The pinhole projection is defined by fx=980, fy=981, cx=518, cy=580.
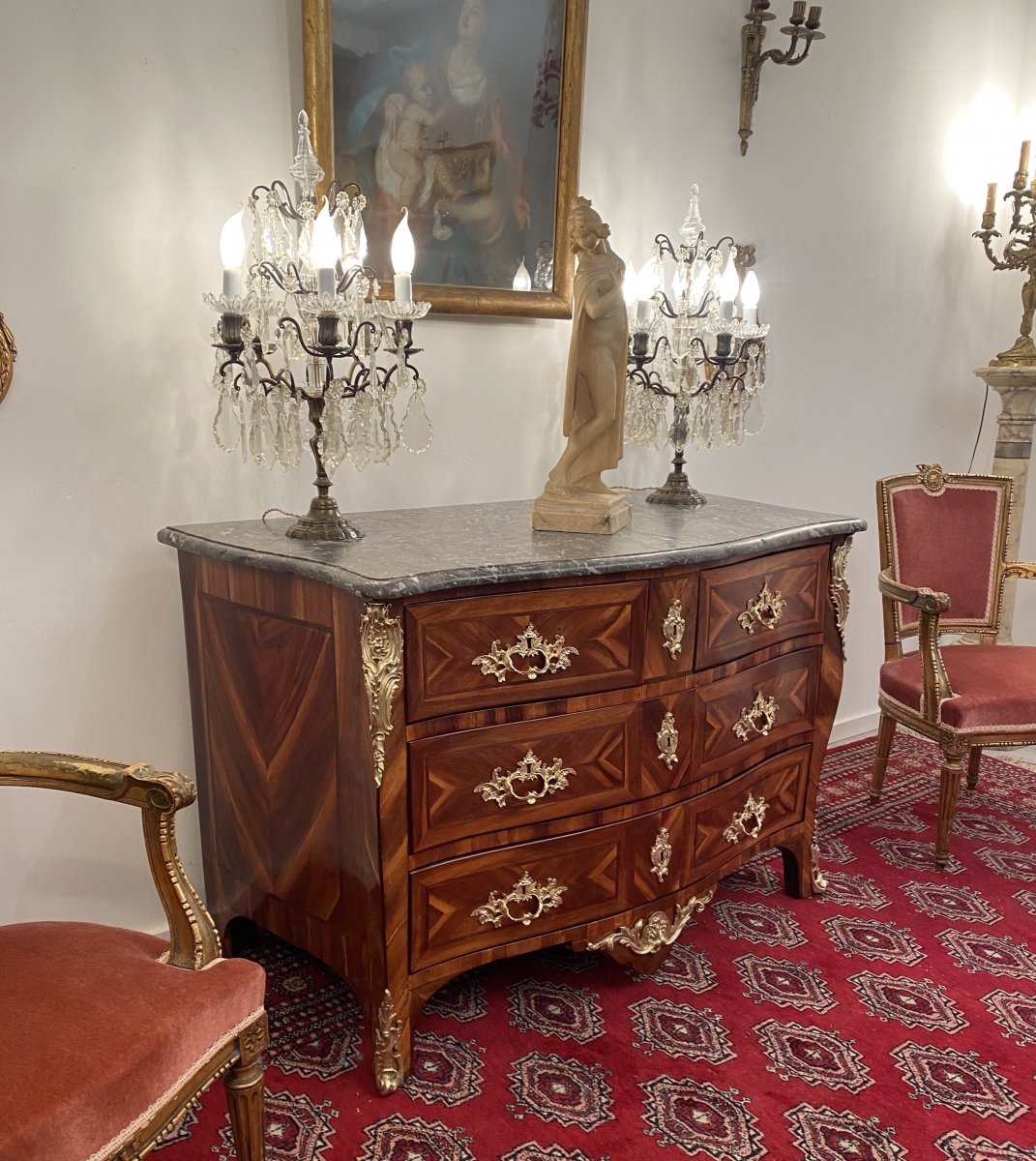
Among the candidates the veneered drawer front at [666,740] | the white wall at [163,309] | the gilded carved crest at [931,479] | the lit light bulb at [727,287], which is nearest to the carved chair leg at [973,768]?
the gilded carved crest at [931,479]

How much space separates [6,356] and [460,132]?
1.24 meters

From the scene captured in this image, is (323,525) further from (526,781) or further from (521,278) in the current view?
(521,278)

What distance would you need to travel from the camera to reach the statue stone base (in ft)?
7.34

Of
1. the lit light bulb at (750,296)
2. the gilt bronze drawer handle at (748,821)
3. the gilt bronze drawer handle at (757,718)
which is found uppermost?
the lit light bulb at (750,296)

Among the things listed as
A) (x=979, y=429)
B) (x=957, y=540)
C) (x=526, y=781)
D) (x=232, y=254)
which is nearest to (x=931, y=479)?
(x=957, y=540)

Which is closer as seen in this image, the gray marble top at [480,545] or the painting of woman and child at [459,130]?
the gray marble top at [480,545]

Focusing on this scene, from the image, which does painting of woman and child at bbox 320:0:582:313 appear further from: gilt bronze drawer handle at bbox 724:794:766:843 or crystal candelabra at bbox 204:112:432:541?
gilt bronze drawer handle at bbox 724:794:766:843

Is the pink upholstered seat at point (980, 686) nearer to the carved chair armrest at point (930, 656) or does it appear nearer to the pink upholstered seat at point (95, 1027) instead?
the carved chair armrest at point (930, 656)

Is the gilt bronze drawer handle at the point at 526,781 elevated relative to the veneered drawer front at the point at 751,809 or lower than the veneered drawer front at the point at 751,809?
elevated

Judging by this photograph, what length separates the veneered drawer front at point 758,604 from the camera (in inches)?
88.0

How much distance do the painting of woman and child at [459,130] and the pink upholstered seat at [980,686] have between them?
1613mm

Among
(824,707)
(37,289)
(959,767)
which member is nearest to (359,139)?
(37,289)

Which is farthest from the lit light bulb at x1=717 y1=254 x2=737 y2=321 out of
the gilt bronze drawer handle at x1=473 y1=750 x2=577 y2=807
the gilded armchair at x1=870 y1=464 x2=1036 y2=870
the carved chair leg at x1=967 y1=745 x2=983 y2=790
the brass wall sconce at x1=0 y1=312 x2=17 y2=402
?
the carved chair leg at x1=967 y1=745 x2=983 y2=790

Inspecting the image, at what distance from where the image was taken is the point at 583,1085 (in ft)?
6.58
